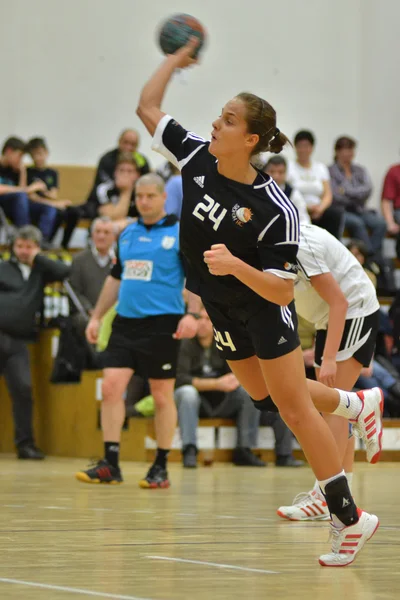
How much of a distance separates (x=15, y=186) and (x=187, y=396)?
11.6ft

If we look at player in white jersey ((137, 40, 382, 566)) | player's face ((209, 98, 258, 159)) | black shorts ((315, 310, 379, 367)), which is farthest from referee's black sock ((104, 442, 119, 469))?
player's face ((209, 98, 258, 159))

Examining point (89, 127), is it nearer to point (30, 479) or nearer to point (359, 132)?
point (359, 132)

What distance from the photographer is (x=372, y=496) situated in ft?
21.3

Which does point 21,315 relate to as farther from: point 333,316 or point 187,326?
point 333,316

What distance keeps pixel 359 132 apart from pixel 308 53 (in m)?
1.25

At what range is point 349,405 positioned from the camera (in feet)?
14.9

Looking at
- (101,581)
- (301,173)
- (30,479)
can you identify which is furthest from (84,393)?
(101,581)

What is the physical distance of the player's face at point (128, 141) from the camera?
39.4 ft

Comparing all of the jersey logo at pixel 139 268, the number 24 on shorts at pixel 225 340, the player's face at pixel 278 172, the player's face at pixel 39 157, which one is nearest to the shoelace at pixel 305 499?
the number 24 on shorts at pixel 225 340

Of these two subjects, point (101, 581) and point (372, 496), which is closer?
point (101, 581)

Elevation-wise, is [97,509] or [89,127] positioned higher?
[89,127]

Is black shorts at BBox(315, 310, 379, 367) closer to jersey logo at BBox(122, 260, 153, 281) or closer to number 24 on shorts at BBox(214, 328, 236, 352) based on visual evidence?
number 24 on shorts at BBox(214, 328, 236, 352)

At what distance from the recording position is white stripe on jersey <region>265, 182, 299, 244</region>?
390 cm

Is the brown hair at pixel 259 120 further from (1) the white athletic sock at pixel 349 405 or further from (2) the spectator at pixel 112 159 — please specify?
(2) the spectator at pixel 112 159
